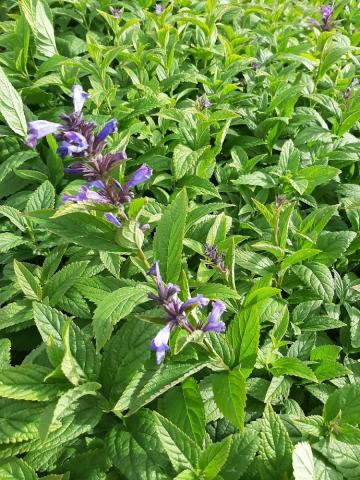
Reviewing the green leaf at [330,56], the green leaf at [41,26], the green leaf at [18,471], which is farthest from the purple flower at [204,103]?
the green leaf at [18,471]

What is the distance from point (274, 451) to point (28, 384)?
1.11 metres

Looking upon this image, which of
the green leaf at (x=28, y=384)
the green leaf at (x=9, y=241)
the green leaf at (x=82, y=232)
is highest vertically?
the green leaf at (x=82, y=232)

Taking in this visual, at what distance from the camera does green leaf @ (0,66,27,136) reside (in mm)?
3117

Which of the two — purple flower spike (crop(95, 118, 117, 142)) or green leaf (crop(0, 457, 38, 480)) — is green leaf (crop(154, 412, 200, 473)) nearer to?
green leaf (crop(0, 457, 38, 480))

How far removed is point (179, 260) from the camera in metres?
1.98

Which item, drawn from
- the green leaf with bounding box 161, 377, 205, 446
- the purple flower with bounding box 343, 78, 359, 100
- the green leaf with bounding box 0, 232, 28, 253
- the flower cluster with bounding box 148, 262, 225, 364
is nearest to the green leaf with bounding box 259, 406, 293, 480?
the green leaf with bounding box 161, 377, 205, 446

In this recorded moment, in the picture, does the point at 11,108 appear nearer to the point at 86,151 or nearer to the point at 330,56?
the point at 86,151

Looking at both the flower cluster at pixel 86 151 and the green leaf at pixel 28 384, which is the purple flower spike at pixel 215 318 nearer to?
the flower cluster at pixel 86 151

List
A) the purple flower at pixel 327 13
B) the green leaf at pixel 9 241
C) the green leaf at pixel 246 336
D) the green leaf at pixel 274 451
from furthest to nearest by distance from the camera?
1. the purple flower at pixel 327 13
2. the green leaf at pixel 9 241
3. the green leaf at pixel 246 336
4. the green leaf at pixel 274 451

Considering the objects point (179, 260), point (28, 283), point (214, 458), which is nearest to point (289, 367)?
point (214, 458)

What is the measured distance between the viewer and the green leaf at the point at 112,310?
1833mm

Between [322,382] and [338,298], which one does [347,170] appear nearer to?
[338,298]

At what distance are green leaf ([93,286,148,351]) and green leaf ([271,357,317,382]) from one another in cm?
92

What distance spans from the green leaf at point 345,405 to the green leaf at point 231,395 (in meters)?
0.51
